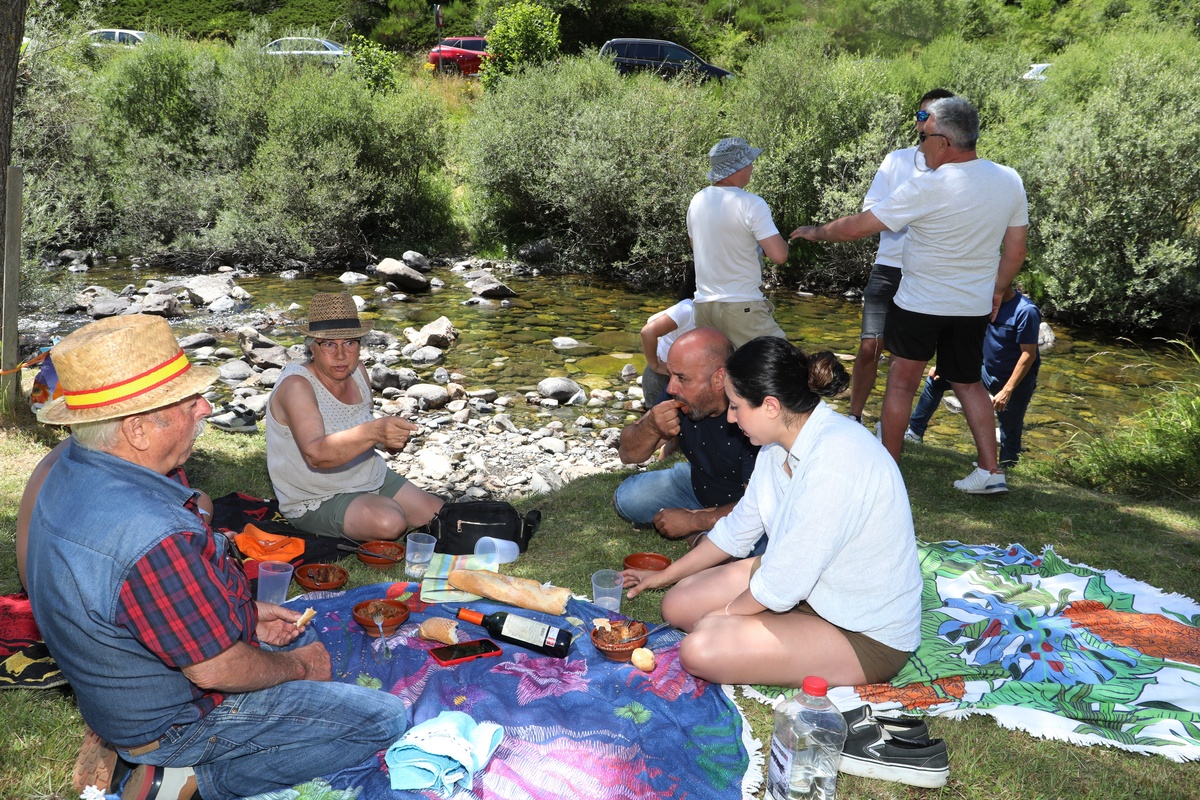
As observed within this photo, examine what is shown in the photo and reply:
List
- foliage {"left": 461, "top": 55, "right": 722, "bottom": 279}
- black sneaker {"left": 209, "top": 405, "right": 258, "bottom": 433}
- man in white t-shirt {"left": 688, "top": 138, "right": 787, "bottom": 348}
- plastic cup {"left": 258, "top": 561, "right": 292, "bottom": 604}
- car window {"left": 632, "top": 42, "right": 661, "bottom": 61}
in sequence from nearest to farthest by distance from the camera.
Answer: plastic cup {"left": 258, "top": 561, "right": 292, "bottom": 604}, man in white t-shirt {"left": 688, "top": 138, "right": 787, "bottom": 348}, black sneaker {"left": 209, "top": 405, "right": 258, "bottom": 433}, foliage {"left": 461, "top": 55, "right": 722, "bottom": 279}, car window {"left": 632, "top": 42, "right": 661, "bottom": 61}

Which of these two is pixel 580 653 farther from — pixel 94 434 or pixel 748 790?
pixel 94 434

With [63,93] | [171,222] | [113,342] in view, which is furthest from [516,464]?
[63,93]

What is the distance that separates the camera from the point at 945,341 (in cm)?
524

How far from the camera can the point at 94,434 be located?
230cm

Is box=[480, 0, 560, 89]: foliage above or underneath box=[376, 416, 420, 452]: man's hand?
above

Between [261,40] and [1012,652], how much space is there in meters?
19.1

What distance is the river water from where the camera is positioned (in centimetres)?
956

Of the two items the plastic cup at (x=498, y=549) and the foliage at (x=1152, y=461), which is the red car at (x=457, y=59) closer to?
the foliage at (x=1152, y=461)

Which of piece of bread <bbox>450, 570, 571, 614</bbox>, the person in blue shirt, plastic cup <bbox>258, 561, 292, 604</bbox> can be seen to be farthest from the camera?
the person in blue shirt

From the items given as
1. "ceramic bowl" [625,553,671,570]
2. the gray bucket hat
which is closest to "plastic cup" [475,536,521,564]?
"ceramic bowl" [625,553,671,570]

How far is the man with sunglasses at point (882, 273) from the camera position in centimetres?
605

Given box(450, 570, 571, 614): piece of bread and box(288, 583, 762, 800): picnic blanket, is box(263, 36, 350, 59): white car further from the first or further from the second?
box(288, 583, 762, 800): picnic blanket

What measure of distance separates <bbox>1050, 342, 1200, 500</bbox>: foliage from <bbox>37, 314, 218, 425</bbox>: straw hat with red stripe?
20.6ft

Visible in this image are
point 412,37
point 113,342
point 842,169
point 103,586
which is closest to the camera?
point 103,586
